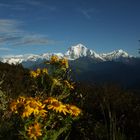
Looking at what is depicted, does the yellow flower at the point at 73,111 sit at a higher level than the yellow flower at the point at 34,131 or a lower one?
higher

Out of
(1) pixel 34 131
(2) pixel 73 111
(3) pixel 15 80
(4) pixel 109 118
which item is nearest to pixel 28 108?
(1) pixel 34 131

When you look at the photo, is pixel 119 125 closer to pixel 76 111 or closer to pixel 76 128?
pixel 76 128

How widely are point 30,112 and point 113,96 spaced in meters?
5.81

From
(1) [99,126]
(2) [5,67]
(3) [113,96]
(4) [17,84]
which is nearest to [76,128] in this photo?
(1) [99,126]

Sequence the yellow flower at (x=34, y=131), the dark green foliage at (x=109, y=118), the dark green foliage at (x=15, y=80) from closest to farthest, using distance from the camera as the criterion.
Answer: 1. the yellow flower at (x=34, y=131)
2. the dark green foliage at (x=109, y=118)
3. the dark green foliage at (x=15, y=80)

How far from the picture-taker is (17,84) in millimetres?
14938

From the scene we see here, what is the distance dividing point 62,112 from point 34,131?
0.60m

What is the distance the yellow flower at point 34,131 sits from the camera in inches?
171

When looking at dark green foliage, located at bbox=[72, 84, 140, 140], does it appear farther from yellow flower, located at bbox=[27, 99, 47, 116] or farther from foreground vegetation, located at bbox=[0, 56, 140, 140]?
yellow flower, located at bbox=[27, 99, 47, 116]

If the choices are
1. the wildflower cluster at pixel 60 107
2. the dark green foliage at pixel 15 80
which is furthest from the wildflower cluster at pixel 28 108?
the dark green foliage at pixel 15 80

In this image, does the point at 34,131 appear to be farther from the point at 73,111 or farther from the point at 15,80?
the point at 15,80

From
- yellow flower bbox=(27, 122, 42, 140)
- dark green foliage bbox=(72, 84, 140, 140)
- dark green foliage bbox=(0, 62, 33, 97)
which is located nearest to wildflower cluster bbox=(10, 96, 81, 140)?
yellow flower bbox=(27, 122, 42, 140)

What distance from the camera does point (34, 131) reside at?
172 inches

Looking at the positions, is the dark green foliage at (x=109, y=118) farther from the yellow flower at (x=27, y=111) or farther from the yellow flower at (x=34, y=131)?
the yellow flower at (x=27, y=111)
